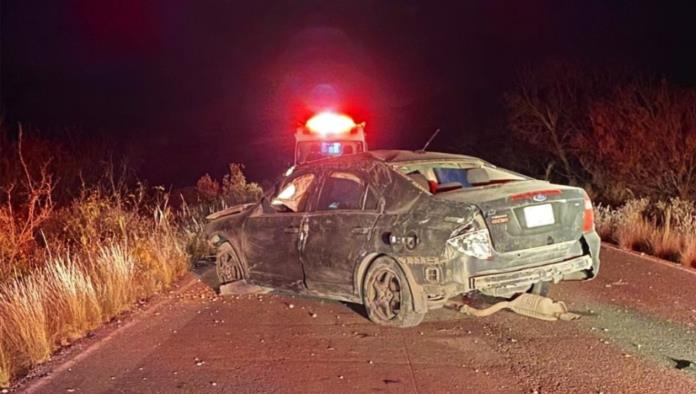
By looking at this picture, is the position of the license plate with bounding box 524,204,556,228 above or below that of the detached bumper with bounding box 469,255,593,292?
above

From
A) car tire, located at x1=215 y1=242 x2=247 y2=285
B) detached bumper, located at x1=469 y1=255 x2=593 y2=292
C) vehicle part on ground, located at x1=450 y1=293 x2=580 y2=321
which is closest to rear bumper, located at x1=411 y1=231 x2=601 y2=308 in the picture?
detached bumper, located at x1=469 y1=255 x2=593 y2=292

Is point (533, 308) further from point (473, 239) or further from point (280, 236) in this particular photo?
point (280, 236)

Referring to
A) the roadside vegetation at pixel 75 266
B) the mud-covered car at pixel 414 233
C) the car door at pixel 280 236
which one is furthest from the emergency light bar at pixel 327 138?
the mud-covered car at pixel 414 233

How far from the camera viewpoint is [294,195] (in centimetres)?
774

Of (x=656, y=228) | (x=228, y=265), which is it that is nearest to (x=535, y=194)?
(x=228, y=265)

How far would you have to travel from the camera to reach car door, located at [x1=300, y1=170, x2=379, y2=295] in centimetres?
660

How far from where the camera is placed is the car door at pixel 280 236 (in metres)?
7.31

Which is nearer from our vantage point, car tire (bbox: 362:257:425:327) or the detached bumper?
the detached bumper

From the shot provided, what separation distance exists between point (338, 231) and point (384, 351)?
4.78 feet

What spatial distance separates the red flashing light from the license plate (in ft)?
30.1

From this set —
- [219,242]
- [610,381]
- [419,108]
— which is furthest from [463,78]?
[610,381]

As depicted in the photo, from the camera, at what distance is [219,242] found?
8664mm

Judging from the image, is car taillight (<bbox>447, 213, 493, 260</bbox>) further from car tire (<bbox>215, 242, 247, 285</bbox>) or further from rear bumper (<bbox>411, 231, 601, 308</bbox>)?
car tire (<bbox>215, 242, 247, 285</bbox>)

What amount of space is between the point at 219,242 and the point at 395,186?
120 inches
